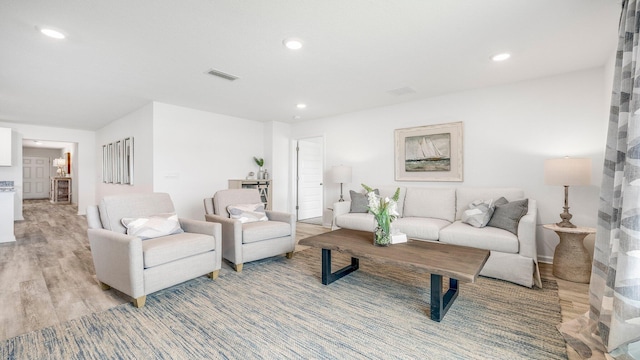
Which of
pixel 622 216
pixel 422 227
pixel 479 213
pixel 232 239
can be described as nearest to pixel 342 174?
pixel 422 227

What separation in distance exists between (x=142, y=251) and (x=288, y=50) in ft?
7.25

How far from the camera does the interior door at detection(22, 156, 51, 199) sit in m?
11.2

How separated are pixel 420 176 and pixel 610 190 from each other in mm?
2720

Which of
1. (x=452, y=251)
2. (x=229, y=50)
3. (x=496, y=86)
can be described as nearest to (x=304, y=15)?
(x=229, y=50)

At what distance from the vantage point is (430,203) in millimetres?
4098

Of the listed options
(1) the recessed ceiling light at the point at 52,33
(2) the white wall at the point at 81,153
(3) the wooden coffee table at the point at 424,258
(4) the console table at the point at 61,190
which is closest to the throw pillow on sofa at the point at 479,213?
(3) the wooden coffee table at the point at 424,258

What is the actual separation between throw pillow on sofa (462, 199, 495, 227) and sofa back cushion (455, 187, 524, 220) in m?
0.24

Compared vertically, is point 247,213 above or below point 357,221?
above

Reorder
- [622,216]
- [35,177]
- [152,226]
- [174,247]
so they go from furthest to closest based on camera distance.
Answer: [35,177], [152,226], [174,247], [622,216]

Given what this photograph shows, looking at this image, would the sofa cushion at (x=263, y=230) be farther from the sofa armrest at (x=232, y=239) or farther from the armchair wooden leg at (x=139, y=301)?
the armchair wooden leg at (x=139, y=301)

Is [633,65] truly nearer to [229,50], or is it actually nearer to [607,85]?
[607,85]

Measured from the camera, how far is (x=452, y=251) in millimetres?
2381

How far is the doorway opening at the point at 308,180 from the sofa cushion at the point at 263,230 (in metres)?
2.74

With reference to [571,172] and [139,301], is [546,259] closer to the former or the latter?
[571,172]
